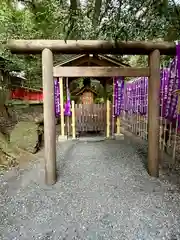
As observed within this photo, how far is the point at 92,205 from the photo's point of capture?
3102mm

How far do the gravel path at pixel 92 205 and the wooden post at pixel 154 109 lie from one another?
33 cm

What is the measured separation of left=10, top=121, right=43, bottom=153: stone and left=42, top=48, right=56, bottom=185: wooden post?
2.09 m

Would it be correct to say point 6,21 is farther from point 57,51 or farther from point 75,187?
point 75,187

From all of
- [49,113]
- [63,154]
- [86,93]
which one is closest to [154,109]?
[49,113]

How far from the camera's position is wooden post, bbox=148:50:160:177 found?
3838 mm

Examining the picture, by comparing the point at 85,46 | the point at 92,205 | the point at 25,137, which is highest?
the point at 85,46

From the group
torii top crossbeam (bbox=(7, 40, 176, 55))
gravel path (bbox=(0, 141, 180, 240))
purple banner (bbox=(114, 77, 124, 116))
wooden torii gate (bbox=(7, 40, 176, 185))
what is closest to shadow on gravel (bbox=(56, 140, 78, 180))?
gravel path (bbox=(0, 141, 180, 240))

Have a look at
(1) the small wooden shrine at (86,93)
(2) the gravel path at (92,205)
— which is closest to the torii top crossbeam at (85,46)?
(2) the gravel path at (92,205)

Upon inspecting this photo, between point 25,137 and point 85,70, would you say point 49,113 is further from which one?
point 25,137

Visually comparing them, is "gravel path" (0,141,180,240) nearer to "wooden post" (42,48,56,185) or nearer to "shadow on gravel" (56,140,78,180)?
"shadow on gravel" (56,140,78,180)

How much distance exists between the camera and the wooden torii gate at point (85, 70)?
3.64 m

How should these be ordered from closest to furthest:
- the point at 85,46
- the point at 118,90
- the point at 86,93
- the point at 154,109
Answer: the point at 85,46 < the point at 154,109 < the point at 118,90 < the point at 86,93

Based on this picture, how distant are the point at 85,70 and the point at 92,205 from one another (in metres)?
2.21

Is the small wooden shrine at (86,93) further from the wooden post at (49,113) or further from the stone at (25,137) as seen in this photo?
the wooden post at (49,113)
